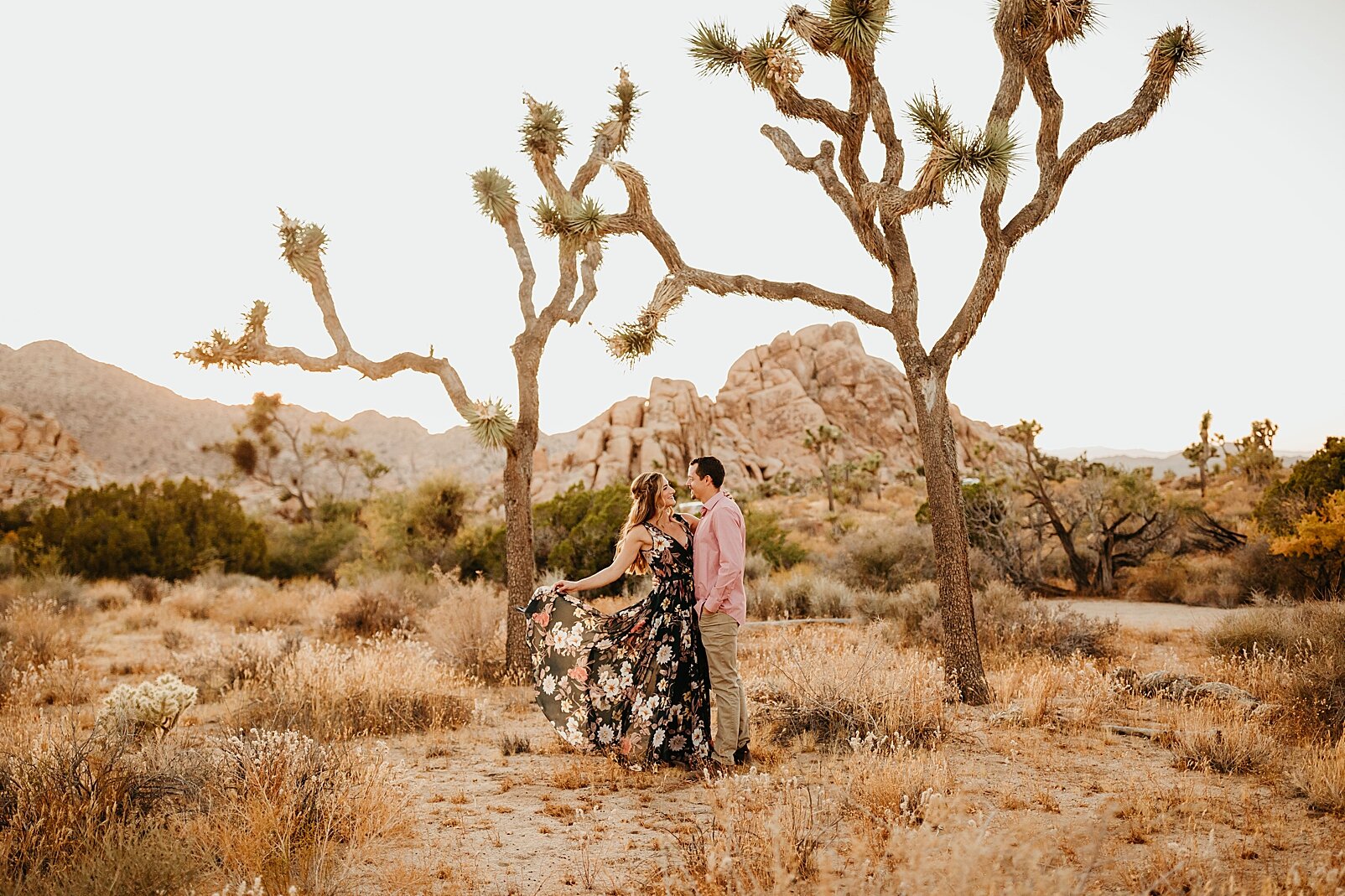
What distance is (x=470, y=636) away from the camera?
10453 mm

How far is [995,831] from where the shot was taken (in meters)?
4.49

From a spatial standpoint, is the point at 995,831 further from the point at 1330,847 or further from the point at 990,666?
the point at 990,666

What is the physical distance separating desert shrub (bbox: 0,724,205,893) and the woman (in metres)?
2.41

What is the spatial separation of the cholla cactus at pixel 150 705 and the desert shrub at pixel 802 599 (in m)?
8.31

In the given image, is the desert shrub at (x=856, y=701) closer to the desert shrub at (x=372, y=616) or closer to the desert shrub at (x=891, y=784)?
the desert shrub at (x=891, y=784)

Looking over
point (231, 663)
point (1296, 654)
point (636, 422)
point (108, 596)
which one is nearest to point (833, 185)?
point (1296, 654)

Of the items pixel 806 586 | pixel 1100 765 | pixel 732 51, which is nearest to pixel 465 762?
pixel 1100 765

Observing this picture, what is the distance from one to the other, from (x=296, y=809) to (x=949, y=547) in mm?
5759

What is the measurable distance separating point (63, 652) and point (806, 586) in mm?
10955

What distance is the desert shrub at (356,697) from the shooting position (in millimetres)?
7312

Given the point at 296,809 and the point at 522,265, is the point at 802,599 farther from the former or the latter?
the point at 296,809

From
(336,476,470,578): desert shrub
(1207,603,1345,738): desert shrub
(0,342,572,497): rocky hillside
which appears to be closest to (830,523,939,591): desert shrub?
(1207,603,1345,738): desert shrub

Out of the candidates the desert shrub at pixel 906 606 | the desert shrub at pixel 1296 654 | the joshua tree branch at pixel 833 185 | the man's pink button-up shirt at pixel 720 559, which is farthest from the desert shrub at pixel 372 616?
the desert shrub at pixel 1296 654

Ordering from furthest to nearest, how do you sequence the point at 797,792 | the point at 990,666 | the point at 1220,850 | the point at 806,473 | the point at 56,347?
the point at 56,347 → the point at 806,473 → the point at 990,666 → the point at 797,792 → the point at 1220,850
